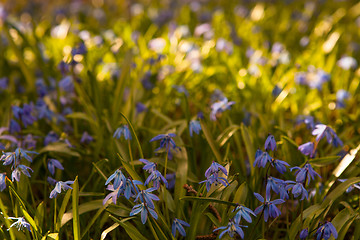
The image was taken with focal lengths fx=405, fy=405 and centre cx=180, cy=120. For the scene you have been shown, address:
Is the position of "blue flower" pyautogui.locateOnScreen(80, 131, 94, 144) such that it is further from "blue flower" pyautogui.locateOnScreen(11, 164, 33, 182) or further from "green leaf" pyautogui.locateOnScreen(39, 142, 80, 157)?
"blue flower" pyautogui.locateOnScreen(11, 164, 33, 182)

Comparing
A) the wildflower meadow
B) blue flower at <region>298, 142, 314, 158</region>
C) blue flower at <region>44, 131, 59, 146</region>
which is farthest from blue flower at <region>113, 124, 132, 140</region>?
blue flower at <region>298, 142, 314, 158</region>

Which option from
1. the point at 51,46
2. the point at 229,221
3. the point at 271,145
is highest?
the point at 51,46

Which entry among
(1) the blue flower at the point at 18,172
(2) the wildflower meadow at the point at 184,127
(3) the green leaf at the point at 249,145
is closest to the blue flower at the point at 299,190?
(2) the wildflower meadow at the point at 184,127

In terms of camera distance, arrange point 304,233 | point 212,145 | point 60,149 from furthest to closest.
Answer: point 60,149 < point 212,145 < point 304,233

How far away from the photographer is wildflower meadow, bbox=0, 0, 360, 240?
6.38 ft

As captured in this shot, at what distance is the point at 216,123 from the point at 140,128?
53 cm

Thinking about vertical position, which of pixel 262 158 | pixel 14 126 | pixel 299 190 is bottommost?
pixel 299 190

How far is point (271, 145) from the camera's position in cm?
194

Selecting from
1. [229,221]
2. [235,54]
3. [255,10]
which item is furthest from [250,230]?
[255,10]

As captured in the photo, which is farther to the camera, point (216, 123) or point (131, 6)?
point (131, 6)

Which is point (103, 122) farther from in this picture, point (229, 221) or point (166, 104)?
point (229, 221)

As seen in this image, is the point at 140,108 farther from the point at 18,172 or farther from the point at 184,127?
the point at 18,172

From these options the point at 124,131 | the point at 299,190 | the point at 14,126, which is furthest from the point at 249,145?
the point at 14,126

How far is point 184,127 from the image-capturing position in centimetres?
275
